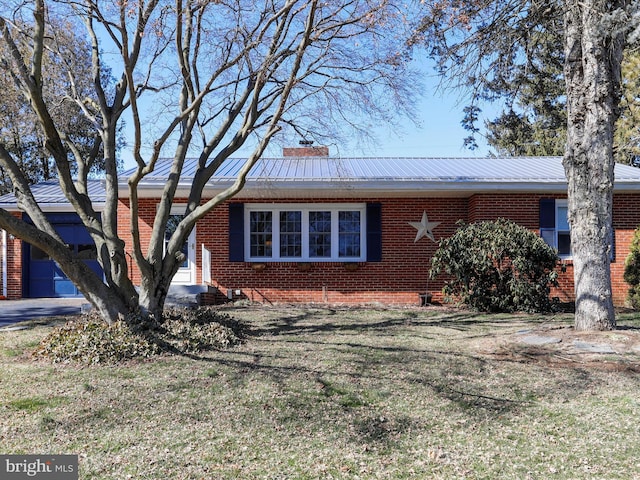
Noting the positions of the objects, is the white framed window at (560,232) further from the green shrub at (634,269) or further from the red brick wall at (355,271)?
the red brick wall at (355,271)

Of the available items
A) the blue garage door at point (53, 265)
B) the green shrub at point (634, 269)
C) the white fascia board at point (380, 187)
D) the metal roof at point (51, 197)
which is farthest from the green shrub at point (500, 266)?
the blue garage door at point (53, 265)

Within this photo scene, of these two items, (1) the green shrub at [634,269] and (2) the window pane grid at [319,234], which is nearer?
(1) the green shrub at [634,269]

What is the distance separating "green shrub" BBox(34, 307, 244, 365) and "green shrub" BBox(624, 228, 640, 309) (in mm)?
8900

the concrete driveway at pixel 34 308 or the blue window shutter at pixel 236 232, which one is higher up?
the blue window shutter at pixel 236 232

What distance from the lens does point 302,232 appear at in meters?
12.4

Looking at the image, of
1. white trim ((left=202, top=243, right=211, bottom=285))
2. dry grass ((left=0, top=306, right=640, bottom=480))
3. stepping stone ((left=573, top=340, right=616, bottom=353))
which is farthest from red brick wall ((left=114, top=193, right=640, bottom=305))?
stepping stone ((left=573, top=340, right=616, bottom=353))

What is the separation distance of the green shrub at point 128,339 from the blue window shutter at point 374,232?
5.56 m

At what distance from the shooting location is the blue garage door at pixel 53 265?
13789mm

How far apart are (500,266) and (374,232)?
10.2ft

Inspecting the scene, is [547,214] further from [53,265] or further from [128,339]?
[53,265]

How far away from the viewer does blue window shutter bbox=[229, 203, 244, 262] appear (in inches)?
479

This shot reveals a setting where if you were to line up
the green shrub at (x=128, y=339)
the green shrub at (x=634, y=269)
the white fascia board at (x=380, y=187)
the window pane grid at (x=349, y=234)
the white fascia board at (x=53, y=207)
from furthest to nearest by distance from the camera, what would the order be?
the white fascia board at (x=53, y=207)
the window pane grid at (x=349, y=234)
the white fascia board at (x=380, y=187)
the green shrub at (x=634, y=269)
the green shrub at (x=128, y=339)

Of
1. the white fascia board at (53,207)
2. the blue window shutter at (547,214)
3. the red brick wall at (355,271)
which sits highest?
the white fascia board at (53,207)
